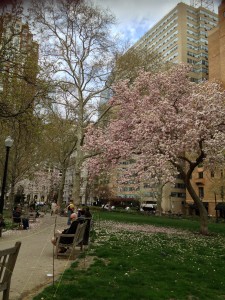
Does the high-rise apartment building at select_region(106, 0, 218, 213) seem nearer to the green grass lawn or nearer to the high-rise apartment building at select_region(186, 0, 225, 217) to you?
the high-rise apartment building at select_region(186, 0, 225, 217)

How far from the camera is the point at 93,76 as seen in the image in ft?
89.2

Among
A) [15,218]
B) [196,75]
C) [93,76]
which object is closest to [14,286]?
[15,218]

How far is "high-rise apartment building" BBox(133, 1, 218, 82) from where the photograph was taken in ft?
310

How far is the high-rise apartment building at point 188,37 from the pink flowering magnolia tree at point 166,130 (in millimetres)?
73907

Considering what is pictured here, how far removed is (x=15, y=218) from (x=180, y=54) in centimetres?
8544

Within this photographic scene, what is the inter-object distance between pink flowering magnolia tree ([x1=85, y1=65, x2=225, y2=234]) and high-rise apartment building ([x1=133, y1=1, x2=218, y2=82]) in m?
73.9

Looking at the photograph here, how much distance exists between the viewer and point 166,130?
1886 centimetres

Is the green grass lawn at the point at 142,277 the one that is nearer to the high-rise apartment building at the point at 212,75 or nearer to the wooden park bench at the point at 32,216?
the wooden park bench at the point at 32,216

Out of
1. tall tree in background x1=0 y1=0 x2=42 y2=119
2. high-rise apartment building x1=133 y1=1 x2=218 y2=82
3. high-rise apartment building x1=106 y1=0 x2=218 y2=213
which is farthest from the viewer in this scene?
high-rise apartment building x1=133 y1=1 x2=218 y2=82

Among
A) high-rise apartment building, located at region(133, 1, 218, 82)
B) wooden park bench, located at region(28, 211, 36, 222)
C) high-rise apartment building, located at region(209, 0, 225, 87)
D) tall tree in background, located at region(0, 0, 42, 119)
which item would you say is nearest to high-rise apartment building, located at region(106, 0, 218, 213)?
high-rise apartment building, located at region(133, 1, 218, 82)

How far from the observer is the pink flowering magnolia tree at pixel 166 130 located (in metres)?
18.2

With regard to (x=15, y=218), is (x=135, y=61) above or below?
above

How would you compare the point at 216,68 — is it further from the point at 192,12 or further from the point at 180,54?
the point at 192,12

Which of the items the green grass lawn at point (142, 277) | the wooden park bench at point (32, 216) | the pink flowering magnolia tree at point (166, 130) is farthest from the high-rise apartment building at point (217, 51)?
the green grass lawn at point (142, 277)
